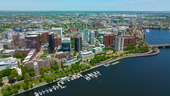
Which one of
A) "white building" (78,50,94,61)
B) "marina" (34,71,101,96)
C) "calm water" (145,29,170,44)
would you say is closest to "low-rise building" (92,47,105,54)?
"white building" (78,50,94,61)

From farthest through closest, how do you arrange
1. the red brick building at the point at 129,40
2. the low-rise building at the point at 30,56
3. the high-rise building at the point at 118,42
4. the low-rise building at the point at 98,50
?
1. the red brick building at the point at 129,40
2. the high-rise building at the point at 118,42
3. the low-rise building at the point at 98,50
4. the low-rise building at the point at 30,56

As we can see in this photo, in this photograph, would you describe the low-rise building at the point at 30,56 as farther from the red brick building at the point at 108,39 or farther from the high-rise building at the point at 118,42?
the high-rise building at the point at 118,42

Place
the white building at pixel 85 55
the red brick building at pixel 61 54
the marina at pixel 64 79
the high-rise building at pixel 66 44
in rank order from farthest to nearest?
the high-rise building at pixel 66 44 < the red brick building at pixel 61 54 < the white building at pixel 85 55 < the marina at pixel 64 79

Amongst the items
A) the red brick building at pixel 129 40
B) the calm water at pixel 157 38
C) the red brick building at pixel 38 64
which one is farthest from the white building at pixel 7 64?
the calm water at pixel 157 38

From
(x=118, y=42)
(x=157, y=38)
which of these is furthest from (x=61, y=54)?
(x=157, y=38)

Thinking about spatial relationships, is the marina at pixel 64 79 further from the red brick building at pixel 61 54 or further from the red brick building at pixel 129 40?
the red brick building at pixel 129 40

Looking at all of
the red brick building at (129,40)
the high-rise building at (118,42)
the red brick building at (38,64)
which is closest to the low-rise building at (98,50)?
the high-rise building at (118,42)

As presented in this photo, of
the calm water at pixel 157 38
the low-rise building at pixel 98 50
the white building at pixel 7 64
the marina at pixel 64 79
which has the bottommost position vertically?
the marina at pixel 64 79

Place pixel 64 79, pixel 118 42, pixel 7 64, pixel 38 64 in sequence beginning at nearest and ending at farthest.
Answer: pixel 64 79
pixel 38 64
pixel 7 64
pixel 118 42

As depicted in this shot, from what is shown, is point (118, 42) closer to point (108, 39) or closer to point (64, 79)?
point (108, 39)

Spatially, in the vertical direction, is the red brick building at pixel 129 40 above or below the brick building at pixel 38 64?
above

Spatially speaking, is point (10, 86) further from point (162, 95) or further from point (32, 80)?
point (162, 95)

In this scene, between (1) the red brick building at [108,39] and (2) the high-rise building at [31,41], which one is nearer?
(2) the high-rise building at [31,41]

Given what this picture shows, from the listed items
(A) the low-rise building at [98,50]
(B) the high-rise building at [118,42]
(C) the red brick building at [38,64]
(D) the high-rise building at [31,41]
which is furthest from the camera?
(B) the high-rise building at [118,42]
